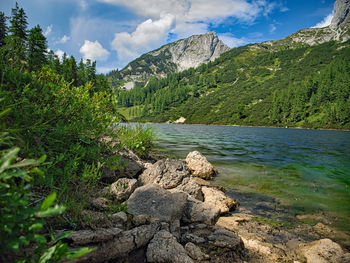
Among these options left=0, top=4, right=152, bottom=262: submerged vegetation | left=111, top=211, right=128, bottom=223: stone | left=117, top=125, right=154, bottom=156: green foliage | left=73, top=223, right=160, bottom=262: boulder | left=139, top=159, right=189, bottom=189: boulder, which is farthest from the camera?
left=117, top=125, right=154, bottom=156: green foliage

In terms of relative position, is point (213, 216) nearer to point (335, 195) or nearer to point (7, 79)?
point (7, 79)

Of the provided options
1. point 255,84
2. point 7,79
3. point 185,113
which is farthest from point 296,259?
point 255,84

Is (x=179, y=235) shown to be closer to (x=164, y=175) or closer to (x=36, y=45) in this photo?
(x=164, y=175)

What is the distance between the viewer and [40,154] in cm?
289

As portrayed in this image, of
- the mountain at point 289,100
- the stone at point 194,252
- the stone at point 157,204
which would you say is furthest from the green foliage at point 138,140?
the mountain at point 289,100

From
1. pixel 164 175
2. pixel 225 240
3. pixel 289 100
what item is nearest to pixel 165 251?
pixel 225 240

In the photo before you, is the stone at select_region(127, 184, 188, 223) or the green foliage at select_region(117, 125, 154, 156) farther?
the green foliage at select_region(117, 125, 154, 156)

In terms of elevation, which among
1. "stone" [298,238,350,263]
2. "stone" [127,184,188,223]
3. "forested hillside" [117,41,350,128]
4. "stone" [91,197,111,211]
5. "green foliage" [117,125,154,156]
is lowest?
"stone" [298,238,350,263]

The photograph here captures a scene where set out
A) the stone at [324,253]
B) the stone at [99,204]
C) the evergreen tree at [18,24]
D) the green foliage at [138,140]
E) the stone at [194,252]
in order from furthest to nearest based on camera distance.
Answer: the evergreen tree at [18,24] < the green foliage at [138,140] < the stone at [324,253] < the stone at [99,204] < the stone at [194,252]

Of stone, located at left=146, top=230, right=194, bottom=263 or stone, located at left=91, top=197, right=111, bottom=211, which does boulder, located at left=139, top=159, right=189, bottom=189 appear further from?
stone, located at left=146, top=230, right=194, bottom=263

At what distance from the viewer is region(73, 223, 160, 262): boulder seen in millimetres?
2603

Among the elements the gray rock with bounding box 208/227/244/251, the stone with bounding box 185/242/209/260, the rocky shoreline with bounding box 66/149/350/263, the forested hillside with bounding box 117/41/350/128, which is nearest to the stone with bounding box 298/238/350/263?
the rocky shoreline with bounding box 66/149/350/263

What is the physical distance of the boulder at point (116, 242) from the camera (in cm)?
260

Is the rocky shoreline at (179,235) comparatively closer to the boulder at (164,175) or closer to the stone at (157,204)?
the stone at (157,204)
